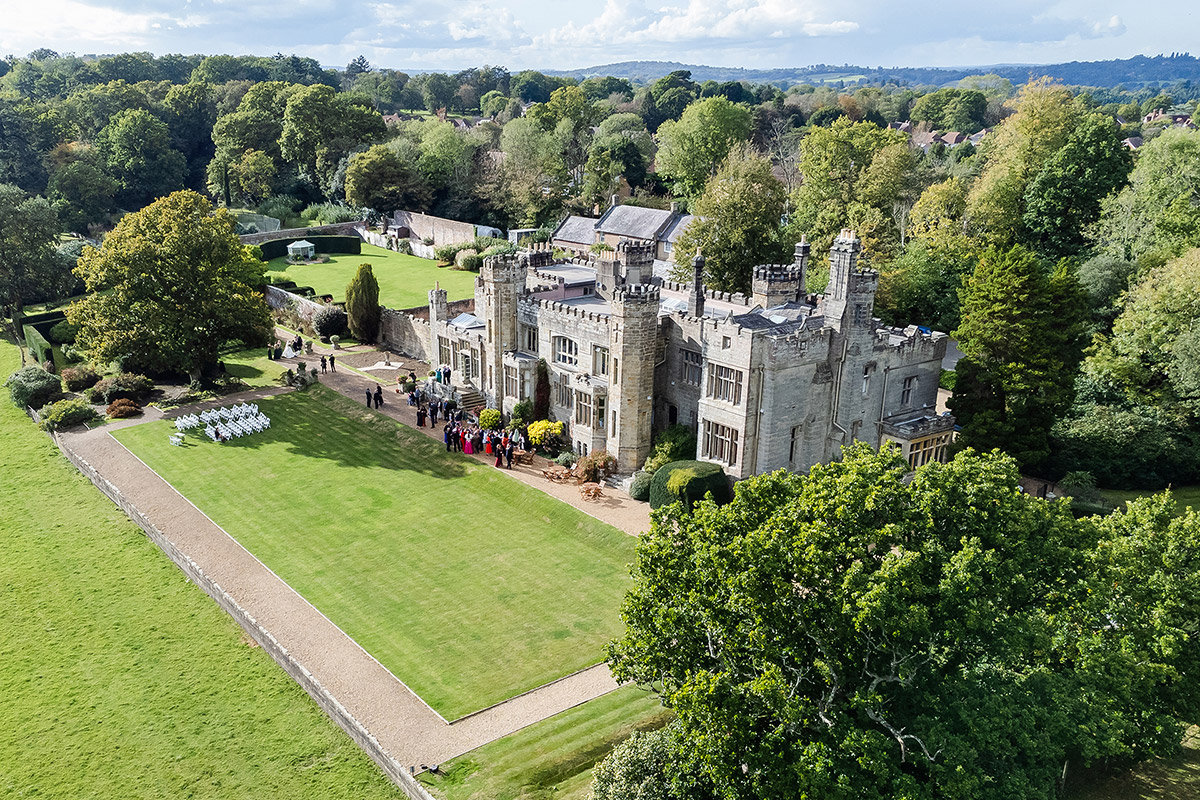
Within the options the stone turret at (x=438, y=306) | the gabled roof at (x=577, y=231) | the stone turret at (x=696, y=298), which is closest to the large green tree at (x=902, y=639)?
the stone turret at (x=696, y=298)

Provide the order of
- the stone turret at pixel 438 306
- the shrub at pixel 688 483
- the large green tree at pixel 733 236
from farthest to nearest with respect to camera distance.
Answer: the large green tree at pixel 733 236 < the stone turret at pixel 438 306 < the shrub at pixel 688 483

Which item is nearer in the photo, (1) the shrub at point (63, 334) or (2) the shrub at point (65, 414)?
(2) the shrub at point (65, 414)

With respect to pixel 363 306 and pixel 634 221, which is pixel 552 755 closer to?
pixel 363 306

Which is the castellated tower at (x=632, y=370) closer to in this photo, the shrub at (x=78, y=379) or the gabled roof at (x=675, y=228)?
the shrub at (x=78, y=379)

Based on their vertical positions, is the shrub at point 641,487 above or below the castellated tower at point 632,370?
below

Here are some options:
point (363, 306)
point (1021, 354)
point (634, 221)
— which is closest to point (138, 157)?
point (634, 221)

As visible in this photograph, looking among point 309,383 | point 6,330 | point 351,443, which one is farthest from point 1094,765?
point 6,330

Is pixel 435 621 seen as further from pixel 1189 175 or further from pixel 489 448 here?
pixel 1189 175
